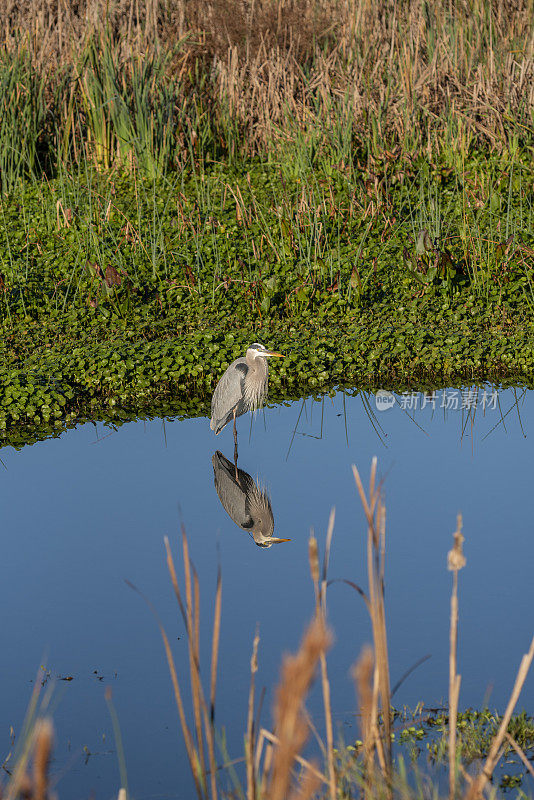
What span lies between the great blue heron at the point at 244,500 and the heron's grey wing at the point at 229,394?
23 cm

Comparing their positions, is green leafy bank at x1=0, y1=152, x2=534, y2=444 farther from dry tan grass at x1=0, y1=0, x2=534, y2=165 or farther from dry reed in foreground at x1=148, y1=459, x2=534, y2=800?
dry reed in foreground at x1=148, y1=459, x2=534, y2=800

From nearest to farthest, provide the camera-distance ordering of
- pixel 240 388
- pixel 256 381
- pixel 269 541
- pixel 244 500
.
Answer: pixel 269 541 < pixel 244 500 < pixel 240 388 < pixel 256 381

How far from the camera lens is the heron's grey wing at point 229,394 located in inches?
235

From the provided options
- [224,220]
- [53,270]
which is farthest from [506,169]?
[53,270]

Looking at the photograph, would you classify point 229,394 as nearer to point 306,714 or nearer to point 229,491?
point 229,491

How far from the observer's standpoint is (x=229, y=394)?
5.98 metres

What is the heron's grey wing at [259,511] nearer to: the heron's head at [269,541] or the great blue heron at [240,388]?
the heron's head at [269,541]

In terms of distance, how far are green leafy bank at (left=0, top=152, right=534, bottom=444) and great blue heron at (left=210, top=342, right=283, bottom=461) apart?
580 mm

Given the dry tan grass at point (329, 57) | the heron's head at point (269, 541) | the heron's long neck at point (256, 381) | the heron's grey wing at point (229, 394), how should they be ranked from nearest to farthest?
the heron's head at point (269, 541) < the heron's grey wing at point (229, 394) < the heron's long neck at point (256, 381) < the dry tan grass at point (329, 57)

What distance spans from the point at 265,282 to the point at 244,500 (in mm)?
3069

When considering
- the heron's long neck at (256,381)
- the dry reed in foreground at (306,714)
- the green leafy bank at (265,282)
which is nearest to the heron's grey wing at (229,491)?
the heron's long neck at (256,381)

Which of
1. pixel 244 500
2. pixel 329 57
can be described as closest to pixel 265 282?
pixel 244 500

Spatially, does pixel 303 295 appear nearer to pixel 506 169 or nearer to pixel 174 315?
pixel 174 315

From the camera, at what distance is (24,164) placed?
33.8 feet
